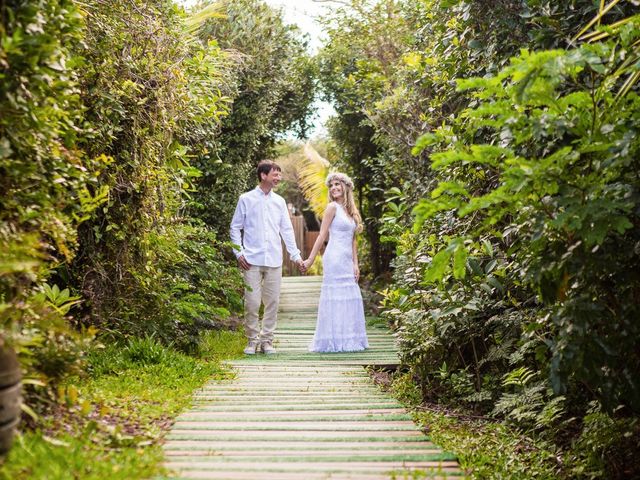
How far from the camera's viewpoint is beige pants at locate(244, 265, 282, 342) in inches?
339

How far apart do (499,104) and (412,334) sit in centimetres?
272

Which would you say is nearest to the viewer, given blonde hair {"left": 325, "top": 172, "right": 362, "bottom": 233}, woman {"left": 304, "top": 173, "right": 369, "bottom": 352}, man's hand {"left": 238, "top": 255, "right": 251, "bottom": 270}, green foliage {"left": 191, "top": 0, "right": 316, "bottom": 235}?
man's hand {"left": 238, "top": 255, "right": 251, "bottom": 270}

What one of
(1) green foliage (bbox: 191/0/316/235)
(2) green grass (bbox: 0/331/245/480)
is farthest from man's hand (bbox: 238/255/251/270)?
(1) green foliage (bbox: 191/0/316/235)

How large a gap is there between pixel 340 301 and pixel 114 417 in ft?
15.6

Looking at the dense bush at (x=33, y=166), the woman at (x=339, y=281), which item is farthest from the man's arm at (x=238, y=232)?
the dense bush at (x=33, y=166)

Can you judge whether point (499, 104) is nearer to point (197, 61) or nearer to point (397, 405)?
point (397, 405)

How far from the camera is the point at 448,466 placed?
4.20 m

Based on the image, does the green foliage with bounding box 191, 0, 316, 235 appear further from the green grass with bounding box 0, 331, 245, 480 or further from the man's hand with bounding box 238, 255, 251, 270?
the green grass with bounding box 0, 331, 245, 480

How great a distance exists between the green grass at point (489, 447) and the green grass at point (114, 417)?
171 centimetres

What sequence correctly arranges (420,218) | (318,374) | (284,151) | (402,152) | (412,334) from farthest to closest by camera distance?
(284,151) → (402,152) → (318,374) → (412,334) → (420,218)

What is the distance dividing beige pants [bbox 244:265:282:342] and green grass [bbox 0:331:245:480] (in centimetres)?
152

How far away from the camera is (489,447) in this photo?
4801mm

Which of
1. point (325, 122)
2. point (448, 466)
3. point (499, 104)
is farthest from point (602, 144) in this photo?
point (325, 122)

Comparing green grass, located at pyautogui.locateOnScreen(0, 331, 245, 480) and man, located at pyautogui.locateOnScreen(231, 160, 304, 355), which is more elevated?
man, located at pyautogui.locateOnScreen(231, 160, 304, 355)
